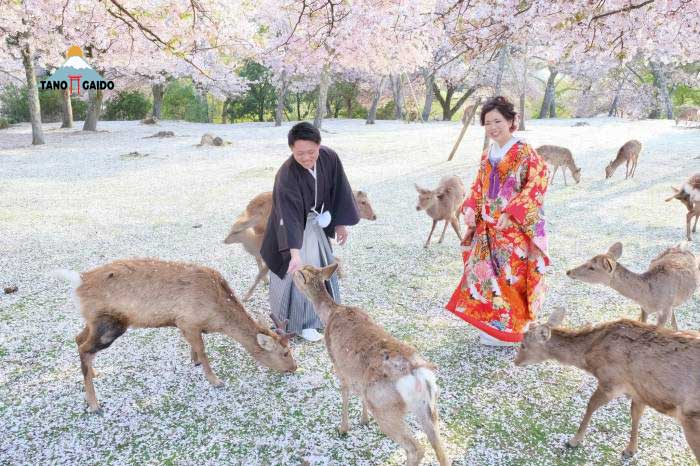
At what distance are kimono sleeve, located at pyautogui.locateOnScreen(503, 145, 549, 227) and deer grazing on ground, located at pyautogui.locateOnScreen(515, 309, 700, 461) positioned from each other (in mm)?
854

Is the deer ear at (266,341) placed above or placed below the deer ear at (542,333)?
below

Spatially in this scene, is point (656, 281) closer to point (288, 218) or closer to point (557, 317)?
point (557, 317)

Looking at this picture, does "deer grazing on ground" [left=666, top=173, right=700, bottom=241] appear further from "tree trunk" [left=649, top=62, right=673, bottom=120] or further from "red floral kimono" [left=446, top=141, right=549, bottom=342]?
"tree trunk" [left=649, top=62, right=673, bottom=120]

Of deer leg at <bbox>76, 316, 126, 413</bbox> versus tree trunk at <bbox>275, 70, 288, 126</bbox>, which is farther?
tree trunk at <bbox>275, 70, 288, 126</bbox>

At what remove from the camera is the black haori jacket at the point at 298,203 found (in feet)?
12.0

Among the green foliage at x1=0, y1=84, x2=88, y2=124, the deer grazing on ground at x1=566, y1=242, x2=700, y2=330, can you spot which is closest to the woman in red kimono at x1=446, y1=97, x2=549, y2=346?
the deer grazing on ground at x1=566, y1=242, x2=700, y2=330

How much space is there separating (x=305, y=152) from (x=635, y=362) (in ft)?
8.11

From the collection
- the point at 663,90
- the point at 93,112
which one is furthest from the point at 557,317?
the point at 663,90

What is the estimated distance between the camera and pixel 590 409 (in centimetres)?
278

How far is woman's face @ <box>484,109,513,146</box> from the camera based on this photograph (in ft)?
11.5

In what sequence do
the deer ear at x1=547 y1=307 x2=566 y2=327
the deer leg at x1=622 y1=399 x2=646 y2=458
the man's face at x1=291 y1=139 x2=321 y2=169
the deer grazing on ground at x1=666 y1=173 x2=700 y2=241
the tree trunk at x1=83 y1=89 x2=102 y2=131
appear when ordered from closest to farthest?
1. the deer leg at x1=622 y1=399 x2=646 y2=458
2. the deer ear at x1=547 y1=307 x2=566 y2=327
3. the man's face at x1=291 y1=139 x2=321 y2=169
4. the deer grazing on ground at x1=666 y1=173 x2=700 y2=241
5. the tree trunk at x1=83 y1=89 x2=102 y2=131

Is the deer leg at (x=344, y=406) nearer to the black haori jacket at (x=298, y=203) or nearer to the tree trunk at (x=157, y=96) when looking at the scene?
the black haori jacket at (x=298, y=203)

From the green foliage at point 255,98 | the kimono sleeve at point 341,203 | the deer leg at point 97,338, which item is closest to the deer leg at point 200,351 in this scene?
the deer leg at point 97,338

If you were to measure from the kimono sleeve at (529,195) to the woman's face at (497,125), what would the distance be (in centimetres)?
19
